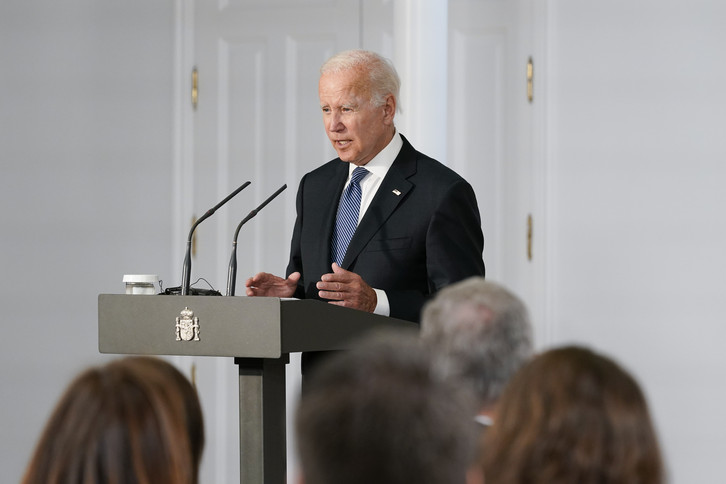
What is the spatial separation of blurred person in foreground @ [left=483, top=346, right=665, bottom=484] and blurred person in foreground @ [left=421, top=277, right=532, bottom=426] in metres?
0.49

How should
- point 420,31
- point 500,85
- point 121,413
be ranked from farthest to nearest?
point 500,85 → point 420,31 → point 121,413

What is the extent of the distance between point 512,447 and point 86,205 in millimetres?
4580

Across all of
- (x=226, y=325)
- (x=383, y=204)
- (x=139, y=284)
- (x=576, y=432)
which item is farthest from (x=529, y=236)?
(x=576, y=432)

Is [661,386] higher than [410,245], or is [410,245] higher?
[410,245]

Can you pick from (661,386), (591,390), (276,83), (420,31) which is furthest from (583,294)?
(591,390)

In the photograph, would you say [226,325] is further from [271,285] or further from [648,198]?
[648,198]

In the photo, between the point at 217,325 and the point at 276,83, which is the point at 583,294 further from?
the point at 217,325

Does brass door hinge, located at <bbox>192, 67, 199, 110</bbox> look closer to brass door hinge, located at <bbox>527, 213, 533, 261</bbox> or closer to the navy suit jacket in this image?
brass door hinge, located at <bbox>527, 213, 533, 261</bbox>

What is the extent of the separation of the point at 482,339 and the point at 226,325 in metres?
0.80

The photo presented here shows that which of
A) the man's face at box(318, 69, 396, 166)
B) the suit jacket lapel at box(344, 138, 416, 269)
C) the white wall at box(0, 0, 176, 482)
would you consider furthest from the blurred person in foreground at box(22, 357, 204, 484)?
the white wall at box(0, 0, 176, 482)

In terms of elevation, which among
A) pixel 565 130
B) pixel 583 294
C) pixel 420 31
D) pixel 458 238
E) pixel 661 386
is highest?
pixel 420 31

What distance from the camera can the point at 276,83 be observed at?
5402mm

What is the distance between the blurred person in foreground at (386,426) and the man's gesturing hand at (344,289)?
1.52 metres

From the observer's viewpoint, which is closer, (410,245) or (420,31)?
(410,245)
